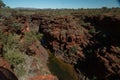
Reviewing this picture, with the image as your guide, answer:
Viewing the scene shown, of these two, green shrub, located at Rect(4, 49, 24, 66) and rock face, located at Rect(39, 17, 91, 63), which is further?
rock face, located at Rect(39, 17, 91, 63)

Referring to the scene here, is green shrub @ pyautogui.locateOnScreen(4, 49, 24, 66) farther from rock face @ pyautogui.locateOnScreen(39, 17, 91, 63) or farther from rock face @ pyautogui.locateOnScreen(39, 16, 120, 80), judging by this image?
rock face @ pyautogui.locateOnScreen(39, 17, 91, 63)

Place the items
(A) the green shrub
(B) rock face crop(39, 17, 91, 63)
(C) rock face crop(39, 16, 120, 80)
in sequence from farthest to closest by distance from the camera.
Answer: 1. (B) rock face crop(39, 17, 91, 63)
2. (C) rock face crop(39, 16, 120, 80)
3. (A) the green shrub

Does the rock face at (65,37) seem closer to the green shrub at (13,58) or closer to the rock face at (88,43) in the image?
the rock face at (88,43)

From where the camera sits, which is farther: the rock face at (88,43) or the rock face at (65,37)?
the rock face at (65,37)

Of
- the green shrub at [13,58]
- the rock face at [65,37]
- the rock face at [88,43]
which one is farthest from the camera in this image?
the rock face at [65,37]

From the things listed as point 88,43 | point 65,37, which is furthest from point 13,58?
point 65,37

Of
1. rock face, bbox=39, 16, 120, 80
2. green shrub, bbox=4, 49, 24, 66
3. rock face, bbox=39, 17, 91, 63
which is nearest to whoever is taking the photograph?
green shrub, bbox=4, 49, 24, 66

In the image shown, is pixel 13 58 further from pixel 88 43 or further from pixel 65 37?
pixel 65 37

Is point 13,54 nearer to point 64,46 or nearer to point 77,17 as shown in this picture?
point 64,46

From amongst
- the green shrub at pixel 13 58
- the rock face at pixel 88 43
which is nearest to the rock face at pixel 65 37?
the rock face at pixel 88 43

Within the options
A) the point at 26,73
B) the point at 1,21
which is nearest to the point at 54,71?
the point at 26,73

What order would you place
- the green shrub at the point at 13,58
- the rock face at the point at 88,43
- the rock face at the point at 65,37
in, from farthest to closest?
the rock face at the point at 65,37, the rock face at the point at 88,43, the green shrub at the point at 13,58

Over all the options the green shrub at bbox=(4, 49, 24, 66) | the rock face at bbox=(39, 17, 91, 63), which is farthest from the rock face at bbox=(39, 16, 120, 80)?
the green shrub at bbox=(4, 49, 24, 66)
